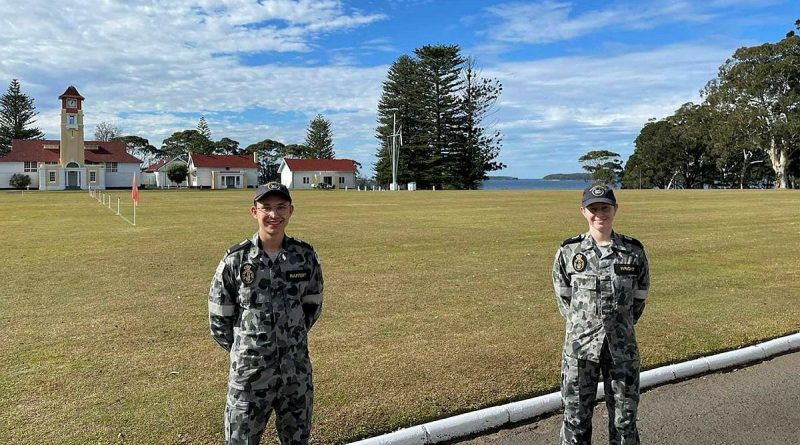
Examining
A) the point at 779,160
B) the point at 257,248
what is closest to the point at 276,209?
the point at 257,248

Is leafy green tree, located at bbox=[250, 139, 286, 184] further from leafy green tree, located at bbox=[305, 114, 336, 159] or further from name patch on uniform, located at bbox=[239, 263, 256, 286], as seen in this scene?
name patch on uniform, located at bbox=[239, 263, 256, 286]

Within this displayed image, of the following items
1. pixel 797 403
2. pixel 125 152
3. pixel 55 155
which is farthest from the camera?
pixel 125 152

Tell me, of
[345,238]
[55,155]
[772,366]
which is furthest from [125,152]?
[772,366]

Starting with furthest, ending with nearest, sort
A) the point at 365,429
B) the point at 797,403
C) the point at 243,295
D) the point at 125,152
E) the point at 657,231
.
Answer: the point at 125,152 → the point at 657,231 → the point at 797,403 → the point at 365,429 → the point at 243,295

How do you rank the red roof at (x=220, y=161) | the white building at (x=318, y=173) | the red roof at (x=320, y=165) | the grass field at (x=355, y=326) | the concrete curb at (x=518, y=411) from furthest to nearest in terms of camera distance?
1. the red roof at (x=320, y=165)
2. the white building at (x=318, y=173)
3. the red roof at (x=220, y=161)
4. the grass field at (x=355, y=326)
5. the concrete curb at (x=518, y=411)

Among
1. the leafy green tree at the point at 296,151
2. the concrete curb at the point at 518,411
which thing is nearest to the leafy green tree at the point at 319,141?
the leafy green tree at the point at 296,151

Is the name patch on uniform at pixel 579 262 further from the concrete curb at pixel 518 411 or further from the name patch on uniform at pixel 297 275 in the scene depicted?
the name patch on uniform at pixel 297 275

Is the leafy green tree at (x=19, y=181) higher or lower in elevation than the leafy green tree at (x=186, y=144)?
lower

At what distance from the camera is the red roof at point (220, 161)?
90188mm

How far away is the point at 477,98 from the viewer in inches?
3307

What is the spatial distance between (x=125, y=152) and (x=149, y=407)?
84301 mm

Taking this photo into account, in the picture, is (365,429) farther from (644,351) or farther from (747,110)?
(747,110)

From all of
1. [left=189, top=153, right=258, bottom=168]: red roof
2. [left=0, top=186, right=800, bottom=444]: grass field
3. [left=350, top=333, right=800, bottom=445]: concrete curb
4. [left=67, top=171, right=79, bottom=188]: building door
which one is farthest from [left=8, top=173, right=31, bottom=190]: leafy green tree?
[left=350, top=333, right=800, bottom=445]: concrete curb

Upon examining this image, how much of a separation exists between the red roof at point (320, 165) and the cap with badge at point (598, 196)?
301 feet
